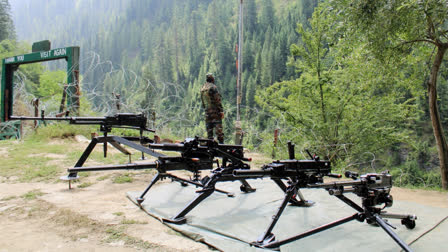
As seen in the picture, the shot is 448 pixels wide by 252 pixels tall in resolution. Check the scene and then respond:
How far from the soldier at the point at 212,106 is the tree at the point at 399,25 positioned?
10.6 ft

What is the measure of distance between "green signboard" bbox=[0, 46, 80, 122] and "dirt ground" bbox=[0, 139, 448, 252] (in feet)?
17.1

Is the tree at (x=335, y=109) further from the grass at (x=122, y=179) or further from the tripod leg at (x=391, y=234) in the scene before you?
the tripod leg at (x=391, y=234)

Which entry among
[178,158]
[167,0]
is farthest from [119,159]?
[167,0]

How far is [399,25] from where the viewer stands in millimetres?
5883

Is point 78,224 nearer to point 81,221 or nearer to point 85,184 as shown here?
point 81,221

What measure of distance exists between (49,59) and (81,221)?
920 cm

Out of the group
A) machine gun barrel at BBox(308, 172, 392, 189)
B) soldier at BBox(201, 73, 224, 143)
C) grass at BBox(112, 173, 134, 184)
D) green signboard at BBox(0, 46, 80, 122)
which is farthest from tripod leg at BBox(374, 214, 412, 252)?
green signboard at BBox(0, 46, 80, 122)

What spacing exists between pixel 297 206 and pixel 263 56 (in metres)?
55.4

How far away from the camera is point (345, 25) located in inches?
253

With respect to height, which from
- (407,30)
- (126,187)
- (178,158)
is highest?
(407,30)

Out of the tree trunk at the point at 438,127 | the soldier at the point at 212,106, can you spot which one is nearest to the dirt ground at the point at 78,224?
the soldier at the point at 212,106

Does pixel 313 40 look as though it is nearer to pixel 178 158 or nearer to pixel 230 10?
pixel 178 158

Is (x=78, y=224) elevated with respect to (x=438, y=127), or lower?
lower

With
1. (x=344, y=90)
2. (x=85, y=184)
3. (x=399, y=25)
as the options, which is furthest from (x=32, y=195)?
(x=344, y=90)
